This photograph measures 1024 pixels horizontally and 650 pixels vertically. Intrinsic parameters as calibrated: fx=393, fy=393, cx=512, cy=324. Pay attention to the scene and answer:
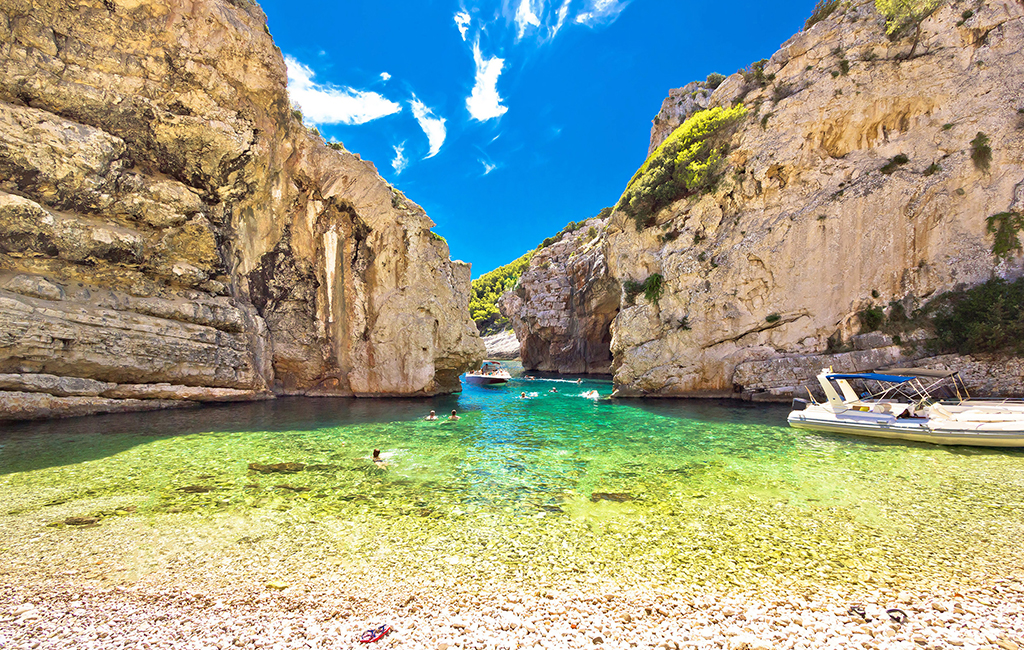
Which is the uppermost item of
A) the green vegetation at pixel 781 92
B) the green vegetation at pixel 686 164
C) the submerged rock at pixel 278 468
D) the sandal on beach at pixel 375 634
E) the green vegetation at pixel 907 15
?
the green vegetation at pixel 907 15

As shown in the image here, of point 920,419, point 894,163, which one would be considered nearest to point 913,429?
point 920,419

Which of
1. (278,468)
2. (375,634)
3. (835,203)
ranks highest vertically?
(835,203)

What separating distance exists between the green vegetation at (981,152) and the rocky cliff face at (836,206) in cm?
7

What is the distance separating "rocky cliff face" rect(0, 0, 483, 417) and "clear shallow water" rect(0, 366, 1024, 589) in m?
4.34

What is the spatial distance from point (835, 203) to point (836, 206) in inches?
7.9

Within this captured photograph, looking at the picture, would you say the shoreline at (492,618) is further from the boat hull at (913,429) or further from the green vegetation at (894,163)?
the green vegetation at (894,163)

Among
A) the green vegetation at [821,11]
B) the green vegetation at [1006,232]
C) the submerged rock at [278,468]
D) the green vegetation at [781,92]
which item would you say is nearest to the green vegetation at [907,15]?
the green vegetation at [821,11]

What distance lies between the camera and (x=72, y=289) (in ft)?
53.6

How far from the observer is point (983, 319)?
57.3ft

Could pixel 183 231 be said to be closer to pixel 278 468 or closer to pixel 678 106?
pixel 278 468

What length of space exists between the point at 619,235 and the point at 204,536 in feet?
97.9

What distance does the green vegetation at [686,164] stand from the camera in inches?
1043

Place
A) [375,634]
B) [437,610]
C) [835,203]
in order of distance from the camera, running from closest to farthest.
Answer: [375,634] → [437,610] → [835,203]

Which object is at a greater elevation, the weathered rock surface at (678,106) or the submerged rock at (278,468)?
the weathered rock surface at (678,106)
